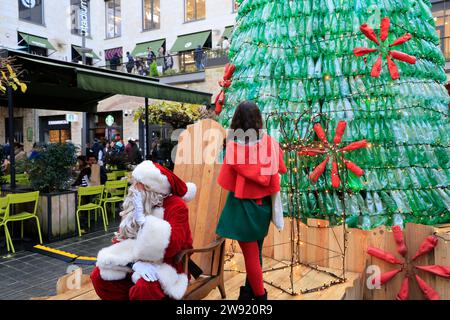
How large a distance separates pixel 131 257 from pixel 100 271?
0.92ft

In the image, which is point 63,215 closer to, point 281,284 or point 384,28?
point 281,284

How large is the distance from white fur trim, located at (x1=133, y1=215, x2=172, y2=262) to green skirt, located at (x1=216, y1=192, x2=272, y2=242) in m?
0.47

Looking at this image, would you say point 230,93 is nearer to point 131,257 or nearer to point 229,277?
point 229,277

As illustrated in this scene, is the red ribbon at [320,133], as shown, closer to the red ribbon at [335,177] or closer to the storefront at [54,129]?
the red ribbon at [335,177]

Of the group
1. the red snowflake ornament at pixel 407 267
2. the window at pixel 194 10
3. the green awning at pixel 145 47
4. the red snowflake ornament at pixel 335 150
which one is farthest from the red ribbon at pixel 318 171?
the green awning at pixel 145 47

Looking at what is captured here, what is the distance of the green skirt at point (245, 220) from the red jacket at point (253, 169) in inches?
3.0

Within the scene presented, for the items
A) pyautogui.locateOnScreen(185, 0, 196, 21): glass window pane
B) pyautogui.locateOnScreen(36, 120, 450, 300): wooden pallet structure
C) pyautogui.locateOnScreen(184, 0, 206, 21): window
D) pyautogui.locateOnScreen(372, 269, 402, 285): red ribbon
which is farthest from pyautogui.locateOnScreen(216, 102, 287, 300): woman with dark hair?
pyautogui.locateOnScreen(185, 0, 196, 21): glass window pane

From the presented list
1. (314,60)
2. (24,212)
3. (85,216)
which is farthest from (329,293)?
(85,216)

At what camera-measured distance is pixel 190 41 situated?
893 inches

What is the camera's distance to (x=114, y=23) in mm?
26453

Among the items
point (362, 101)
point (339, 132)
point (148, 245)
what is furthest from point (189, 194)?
point (362, 101)

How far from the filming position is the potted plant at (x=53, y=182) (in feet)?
21.7

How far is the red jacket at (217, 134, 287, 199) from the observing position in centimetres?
272

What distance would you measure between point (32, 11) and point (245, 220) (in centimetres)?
2661
